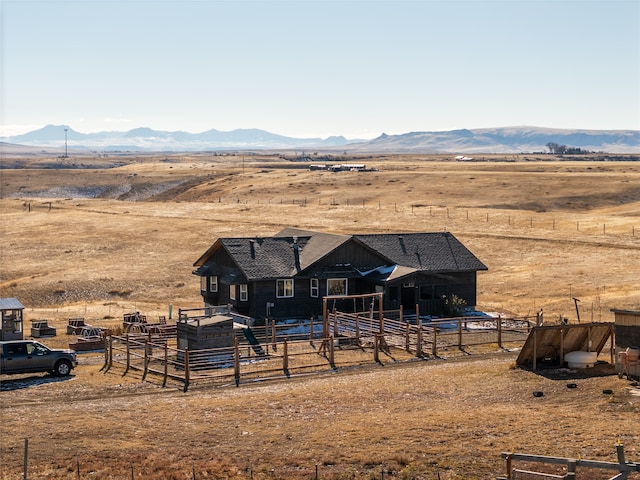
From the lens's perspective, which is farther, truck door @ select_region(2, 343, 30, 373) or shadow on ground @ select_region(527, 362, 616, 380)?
truck door @ select_region(2, 343, 30, 373)

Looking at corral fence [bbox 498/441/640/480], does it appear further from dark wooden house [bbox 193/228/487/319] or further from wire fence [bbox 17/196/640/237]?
wire fence [bbox 17/196/640/237]

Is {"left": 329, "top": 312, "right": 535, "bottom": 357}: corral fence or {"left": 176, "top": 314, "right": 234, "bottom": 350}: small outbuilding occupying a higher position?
{"left": 176, "top": 314, "right": 234, "bottom": 350}: small outbuilding

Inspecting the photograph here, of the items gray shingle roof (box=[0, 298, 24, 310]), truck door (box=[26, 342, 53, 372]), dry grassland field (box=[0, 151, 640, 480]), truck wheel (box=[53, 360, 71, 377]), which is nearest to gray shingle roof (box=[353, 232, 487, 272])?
dry grassland field (box=[0, 151, 640, 480])

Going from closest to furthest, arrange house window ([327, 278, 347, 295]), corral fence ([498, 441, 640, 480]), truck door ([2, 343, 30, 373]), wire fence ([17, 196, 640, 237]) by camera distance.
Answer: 1. corral fence ([498, 441, 640, 480])
2. truck door ([2, 343, 30, 373])
3. house window ([327, 278, 347, 295])
4. wire fence ([17, 196, 640, 237])

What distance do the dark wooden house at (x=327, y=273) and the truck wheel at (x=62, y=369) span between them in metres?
14.9

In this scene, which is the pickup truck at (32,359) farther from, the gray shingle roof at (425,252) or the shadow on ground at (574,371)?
the gray shingle roof at (425,252)

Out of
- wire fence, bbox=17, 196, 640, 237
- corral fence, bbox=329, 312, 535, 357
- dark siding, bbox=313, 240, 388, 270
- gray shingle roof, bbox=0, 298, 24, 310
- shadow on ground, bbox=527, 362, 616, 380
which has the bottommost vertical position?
corral fence, bbox=329, 312, 535, 357

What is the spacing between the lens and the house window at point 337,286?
181 ft

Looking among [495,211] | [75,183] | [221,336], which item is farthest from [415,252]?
[75,183]

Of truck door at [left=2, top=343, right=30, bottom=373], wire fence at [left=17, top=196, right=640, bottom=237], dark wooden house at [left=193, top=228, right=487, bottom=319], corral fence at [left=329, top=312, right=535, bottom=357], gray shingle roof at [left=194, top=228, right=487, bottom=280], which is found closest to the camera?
truck door at [left=2, top=343, right=30, bottom=373]

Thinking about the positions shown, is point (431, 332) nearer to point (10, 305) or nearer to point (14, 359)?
point (14, 359)

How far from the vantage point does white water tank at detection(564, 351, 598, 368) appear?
123 feet

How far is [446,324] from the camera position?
53.2 meters

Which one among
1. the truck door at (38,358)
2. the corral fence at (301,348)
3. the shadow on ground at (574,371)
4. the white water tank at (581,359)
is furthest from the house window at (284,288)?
the white water tank at (581,359)
